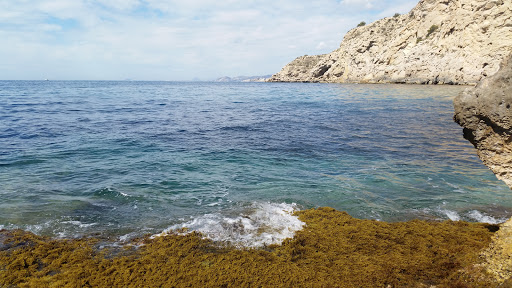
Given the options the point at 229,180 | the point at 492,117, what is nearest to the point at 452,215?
the point at 492,117

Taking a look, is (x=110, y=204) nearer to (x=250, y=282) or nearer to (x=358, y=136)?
(x=250, y=282)

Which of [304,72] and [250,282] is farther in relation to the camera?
[304,72]

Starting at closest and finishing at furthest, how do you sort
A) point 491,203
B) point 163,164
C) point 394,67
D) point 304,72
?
point 491,203, point 163,164, point 394,67, point 304,72

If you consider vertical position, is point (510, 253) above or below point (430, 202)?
above

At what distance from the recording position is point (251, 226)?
6.04 metres

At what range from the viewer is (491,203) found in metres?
7.40

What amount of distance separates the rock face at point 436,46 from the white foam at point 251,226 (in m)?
A: 52.3

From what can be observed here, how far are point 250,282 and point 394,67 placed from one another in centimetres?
7925

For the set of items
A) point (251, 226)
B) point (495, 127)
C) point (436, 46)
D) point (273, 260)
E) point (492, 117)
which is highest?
point (436, 46)

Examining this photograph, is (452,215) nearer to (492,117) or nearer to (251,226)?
(492,117)

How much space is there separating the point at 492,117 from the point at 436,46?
2733 inches

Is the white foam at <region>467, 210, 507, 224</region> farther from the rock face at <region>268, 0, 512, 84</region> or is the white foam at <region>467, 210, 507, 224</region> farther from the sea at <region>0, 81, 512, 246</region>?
the rock face at <region>268, 0, 512, 84</region>

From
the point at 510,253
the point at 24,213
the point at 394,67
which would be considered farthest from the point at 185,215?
the point at 394,67

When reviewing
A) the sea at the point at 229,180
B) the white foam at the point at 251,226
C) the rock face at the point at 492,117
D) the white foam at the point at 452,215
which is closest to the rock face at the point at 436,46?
the sea at the point at 229,180
